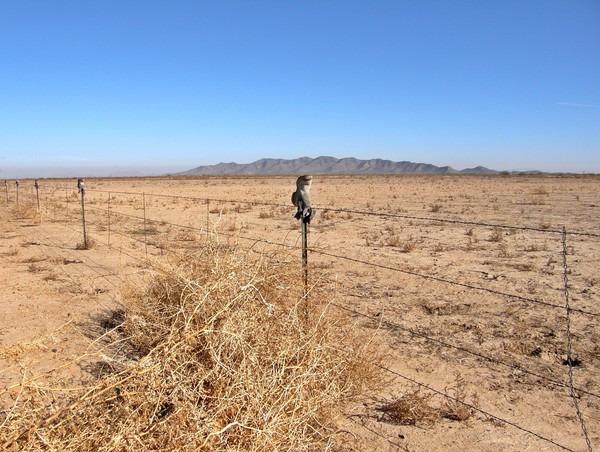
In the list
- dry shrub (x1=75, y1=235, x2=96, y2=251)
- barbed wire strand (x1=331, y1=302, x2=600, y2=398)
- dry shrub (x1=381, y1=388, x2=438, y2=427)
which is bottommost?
barbed wire strand (x1=331, y1=302, x2=600, y2=398)

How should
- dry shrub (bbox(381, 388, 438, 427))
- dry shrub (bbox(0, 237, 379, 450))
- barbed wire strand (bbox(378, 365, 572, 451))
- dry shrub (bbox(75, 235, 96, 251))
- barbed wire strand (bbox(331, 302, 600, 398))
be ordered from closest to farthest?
dry shrub (bbox(0, 237, 379, 450)), barbed wire strand (bbox(378, 365, 572, 451)), dry shrub (bbox(381, 388, 438, 427)), barbed wire strand (bbox(331, 302, 600, 398)), dry shrub (bbox(75, 235, 96, 251))

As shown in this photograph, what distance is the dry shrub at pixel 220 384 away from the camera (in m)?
2.24

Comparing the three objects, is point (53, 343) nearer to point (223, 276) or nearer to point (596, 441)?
point (223, 276)

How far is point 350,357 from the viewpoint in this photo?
3.75 meters

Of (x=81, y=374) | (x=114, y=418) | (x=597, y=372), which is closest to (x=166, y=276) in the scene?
(x=81, y=374)

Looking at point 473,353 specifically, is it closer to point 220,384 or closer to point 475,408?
point 475,408

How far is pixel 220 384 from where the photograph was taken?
2.73m

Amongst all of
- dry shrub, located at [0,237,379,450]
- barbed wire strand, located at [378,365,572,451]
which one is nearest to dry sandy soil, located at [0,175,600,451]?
barbed wire strand, located at [378,365,572,451]

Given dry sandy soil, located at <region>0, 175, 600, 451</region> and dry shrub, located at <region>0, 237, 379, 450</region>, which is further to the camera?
dry sandy soil, located at <region>0, 175, 600, 451</region>

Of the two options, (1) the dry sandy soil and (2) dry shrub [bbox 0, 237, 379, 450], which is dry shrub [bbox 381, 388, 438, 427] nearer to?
(1) the dry sandy soil

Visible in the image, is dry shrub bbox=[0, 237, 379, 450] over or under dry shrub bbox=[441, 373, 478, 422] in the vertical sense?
over

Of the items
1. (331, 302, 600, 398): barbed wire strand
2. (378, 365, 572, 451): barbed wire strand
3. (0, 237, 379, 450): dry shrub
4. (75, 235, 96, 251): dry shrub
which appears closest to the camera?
(0, 237, 379, 450): dry shrub

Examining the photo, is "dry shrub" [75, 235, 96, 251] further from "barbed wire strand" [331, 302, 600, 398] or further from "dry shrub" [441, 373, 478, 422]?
"dry shrub" [441, 373, 478, 422]

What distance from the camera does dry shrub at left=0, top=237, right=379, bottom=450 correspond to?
224 cm
